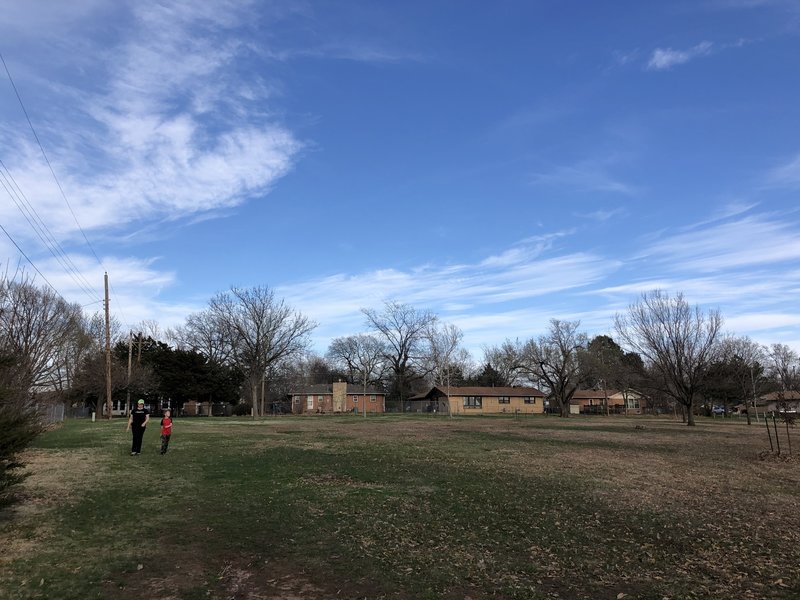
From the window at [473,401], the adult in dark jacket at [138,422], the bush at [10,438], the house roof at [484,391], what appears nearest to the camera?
the bush at [10,438]

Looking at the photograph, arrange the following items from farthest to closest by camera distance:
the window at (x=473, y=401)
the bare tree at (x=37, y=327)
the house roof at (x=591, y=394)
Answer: the house roof at (x=591, y=394) → the window at (x=473, y=401) → the bare tree at (x=37, y=327)

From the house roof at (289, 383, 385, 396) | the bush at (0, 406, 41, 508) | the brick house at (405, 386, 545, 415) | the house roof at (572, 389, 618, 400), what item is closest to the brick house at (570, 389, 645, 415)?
the house roof at (572, 389, 618, 400)

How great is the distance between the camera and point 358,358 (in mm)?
97812

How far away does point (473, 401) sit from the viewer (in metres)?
81.4

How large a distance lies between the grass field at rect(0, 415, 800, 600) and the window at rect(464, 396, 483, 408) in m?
65.5

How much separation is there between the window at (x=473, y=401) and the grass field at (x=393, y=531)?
6549 centimetres

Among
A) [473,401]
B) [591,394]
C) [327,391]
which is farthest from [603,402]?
[327,391]

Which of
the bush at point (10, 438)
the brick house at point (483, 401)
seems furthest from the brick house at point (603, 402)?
the bush at point (10, 438)

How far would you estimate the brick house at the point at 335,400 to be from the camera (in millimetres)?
80500

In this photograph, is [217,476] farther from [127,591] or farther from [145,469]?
[127,591]

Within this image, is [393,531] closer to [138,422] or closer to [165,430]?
Answer: [165,430]

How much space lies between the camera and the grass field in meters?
6.16

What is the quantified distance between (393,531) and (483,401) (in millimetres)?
75637

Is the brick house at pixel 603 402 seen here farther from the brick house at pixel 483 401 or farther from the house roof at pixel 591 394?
the brick house at pixel 483 401
